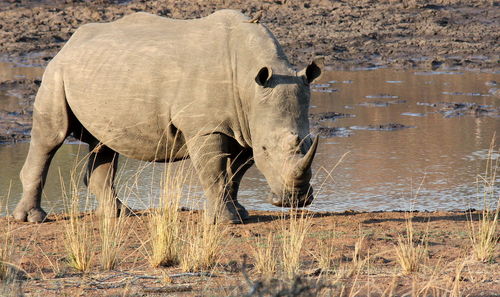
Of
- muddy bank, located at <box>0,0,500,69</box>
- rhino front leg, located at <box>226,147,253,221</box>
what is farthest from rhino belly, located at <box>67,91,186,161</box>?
muddy bank, located at <box>0,0,500,69</box>

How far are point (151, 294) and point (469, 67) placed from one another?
54.2ft

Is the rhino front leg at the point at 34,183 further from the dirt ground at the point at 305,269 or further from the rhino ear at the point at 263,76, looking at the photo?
the rhino ear at the point at 263,76

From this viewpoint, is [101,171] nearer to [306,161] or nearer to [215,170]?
[215,170]

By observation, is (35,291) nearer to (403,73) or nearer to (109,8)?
(403,73)

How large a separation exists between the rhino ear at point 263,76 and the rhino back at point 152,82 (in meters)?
0.42

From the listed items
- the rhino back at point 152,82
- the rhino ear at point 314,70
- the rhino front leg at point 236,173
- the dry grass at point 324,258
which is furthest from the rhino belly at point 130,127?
the dry grass at point 324,258

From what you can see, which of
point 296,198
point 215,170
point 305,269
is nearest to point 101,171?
point 215,170

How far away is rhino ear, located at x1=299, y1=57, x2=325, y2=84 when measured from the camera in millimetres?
7371

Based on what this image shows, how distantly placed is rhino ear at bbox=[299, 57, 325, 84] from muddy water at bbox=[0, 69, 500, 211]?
823mm

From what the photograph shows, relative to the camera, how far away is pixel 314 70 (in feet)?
24.5

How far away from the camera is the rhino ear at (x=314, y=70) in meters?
7.37

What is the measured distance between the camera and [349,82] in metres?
19.1

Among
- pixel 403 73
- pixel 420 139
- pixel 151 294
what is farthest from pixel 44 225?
pixel 403 73

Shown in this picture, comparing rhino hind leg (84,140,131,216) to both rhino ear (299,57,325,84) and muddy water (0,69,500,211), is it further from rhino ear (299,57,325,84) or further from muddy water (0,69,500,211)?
rhino ear (299,57,325,84)
